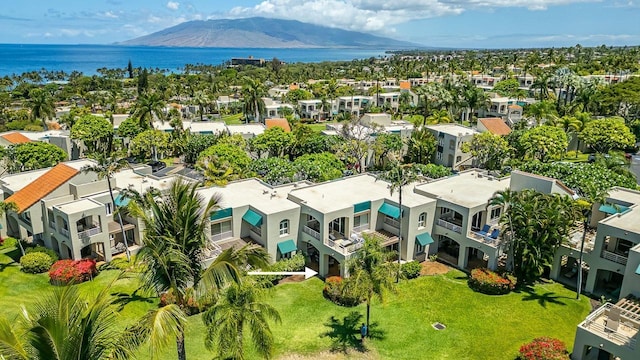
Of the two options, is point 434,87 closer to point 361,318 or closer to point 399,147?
point 399,147

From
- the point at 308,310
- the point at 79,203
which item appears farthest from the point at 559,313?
the point at 79,203

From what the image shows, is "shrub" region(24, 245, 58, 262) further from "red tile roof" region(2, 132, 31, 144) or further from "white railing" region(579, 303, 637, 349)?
"white railing" region(579, 303, 637, 349)

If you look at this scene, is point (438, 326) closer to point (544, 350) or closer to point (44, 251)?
point (544, 350)

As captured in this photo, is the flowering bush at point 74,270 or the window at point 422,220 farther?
the window at point 422,220

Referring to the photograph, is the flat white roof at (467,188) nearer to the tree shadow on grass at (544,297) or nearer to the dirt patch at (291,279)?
the tree shadow on grass at (544,297)

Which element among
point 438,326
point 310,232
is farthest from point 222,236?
point 438,326

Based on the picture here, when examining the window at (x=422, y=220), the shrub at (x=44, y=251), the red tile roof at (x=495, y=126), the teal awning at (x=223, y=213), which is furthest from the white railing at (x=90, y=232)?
the red tile roof at (x=495, y=126)
